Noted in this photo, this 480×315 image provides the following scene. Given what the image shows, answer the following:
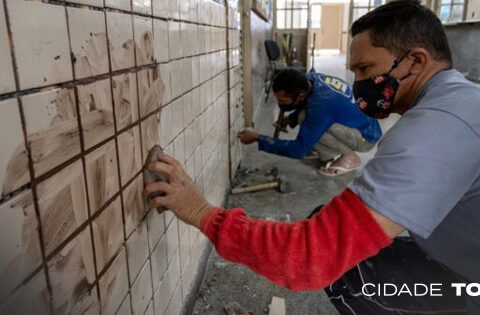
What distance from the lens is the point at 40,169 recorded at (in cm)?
60

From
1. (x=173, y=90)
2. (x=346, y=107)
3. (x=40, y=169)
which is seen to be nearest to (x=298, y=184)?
(x=346, y=107)

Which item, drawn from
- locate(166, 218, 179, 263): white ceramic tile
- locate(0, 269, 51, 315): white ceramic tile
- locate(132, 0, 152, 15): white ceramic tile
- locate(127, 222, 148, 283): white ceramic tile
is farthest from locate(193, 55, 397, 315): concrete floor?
locate(132, 0, 152, 15): white ceramic tile

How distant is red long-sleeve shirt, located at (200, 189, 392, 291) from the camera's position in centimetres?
84

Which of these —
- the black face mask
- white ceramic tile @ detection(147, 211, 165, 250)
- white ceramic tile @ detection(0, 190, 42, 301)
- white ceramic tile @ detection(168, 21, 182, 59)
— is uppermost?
white ceramic tile @ detection(168, 21, 182, 59)

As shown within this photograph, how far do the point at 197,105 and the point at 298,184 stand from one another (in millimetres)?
1578

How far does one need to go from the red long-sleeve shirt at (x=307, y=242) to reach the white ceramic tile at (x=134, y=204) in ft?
0.63

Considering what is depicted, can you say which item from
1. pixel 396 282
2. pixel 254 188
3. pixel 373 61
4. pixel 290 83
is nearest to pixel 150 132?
pixel 373 61

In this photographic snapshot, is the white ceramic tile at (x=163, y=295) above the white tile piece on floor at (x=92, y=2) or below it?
below

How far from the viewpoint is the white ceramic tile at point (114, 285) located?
85 cm

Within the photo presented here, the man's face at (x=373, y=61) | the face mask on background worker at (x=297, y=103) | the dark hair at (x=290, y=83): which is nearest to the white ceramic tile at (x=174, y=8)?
the man's face at (x=373, y=61)

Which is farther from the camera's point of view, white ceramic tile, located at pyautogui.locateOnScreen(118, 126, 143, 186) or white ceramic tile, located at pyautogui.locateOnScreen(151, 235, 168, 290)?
white ceramic tile, located at pyautogui.locateOnScreen(151, 235, 168, 290)

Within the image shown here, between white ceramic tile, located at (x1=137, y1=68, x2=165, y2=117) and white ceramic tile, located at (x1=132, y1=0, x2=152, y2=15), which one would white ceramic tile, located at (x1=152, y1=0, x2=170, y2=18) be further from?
white ceramic tile, located at (x1=137, y1=68, x2=165, y2=117)

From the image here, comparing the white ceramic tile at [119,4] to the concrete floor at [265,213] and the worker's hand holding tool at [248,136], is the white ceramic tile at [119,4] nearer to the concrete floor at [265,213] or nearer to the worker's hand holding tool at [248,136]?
the concrete floor at [265,213]

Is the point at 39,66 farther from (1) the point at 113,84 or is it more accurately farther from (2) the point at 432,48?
(2) the point at 432,48
